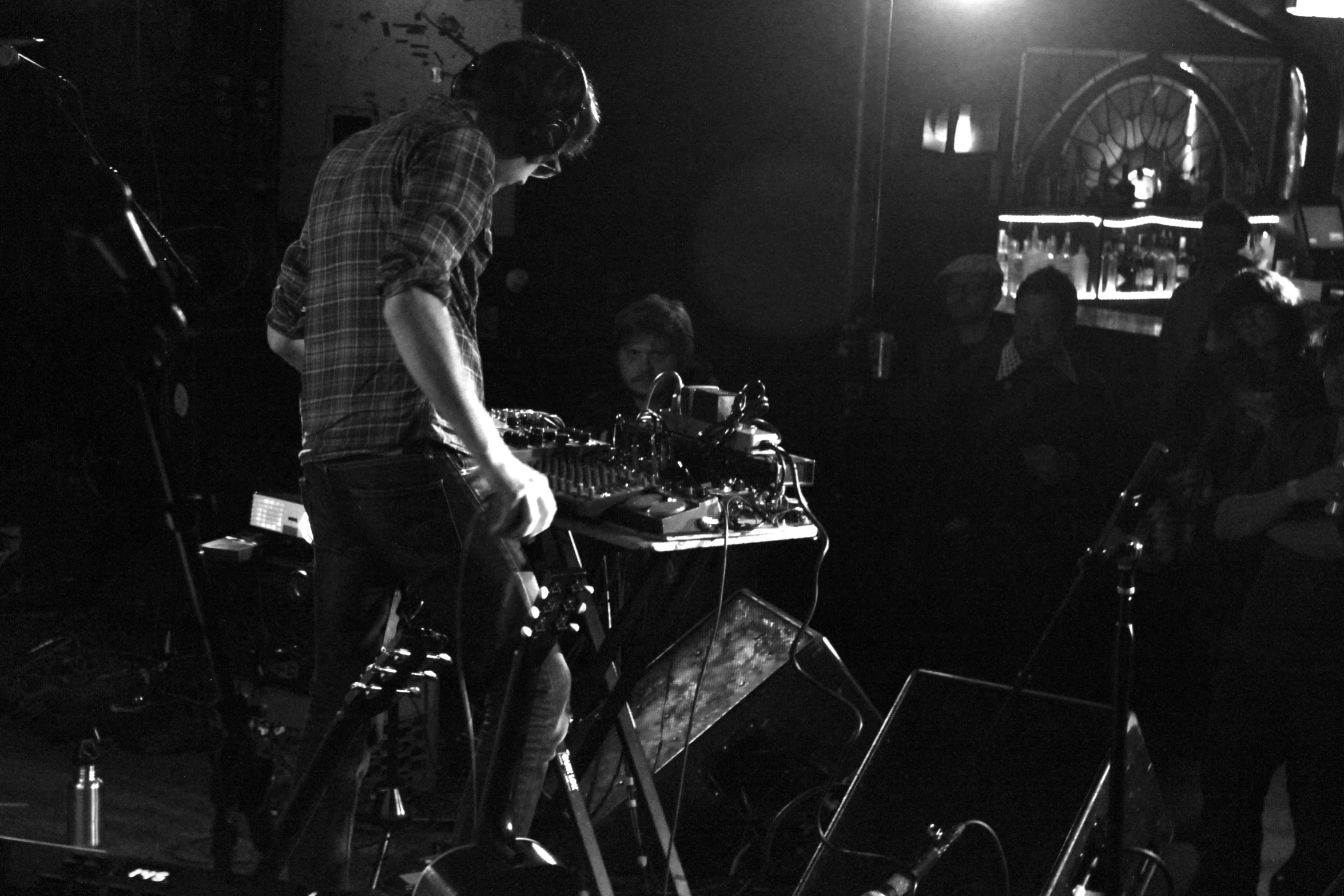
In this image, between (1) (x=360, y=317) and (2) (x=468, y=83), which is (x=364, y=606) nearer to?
(1) (x=360, y=317)

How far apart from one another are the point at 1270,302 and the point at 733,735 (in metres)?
1.74

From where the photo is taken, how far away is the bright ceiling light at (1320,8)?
803cm

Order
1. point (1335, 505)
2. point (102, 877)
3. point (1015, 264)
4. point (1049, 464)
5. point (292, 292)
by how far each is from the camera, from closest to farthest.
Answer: point (102, 877) < point (292, 292) < point (1335, 505) < point (1049, 464) < point (1015, 264)

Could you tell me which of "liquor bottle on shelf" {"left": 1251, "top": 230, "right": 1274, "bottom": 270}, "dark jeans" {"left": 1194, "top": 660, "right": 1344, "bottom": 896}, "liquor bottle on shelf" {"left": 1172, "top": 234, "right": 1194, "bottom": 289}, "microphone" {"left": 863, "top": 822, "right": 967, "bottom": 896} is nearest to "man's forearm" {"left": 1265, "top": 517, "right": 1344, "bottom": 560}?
"dark jeans" {"left": 1194, "top": 660, "right": 1344, "bottom": 896}

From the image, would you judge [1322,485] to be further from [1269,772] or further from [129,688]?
[129,688]

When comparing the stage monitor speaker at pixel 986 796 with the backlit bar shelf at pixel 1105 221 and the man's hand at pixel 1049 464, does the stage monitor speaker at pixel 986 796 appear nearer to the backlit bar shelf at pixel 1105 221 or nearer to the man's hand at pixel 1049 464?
the man's hand at pixel 1049 464

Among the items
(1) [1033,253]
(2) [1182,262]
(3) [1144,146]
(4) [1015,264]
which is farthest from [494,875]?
(3) [1144,146]

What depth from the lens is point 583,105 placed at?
7.68 feet

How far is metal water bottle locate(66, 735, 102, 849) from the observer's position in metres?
2.32

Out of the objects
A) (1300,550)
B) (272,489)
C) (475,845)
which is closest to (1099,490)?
(1300,550)

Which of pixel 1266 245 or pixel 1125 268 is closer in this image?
pixel 1125 268

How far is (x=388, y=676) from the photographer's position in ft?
7.17

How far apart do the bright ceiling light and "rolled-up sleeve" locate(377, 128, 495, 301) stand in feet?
23.8

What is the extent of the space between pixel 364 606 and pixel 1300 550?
5.66ft
